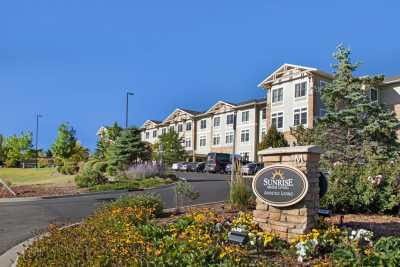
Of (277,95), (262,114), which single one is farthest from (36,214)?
(262,114)

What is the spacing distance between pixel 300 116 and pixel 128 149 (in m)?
21.2

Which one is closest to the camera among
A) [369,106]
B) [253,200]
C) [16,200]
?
[253,200]

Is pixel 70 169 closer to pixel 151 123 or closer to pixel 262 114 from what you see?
pixel 262 114

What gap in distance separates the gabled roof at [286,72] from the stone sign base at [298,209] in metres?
38.3

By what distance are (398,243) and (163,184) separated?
19791 mm

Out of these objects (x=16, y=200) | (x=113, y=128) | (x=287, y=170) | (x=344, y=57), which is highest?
(x=344, y=57)

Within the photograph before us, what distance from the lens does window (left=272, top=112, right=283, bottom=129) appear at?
48031 millimetres

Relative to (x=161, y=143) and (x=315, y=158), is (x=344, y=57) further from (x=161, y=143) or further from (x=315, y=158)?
(x=161, y=143)

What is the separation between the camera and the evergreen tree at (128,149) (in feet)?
107

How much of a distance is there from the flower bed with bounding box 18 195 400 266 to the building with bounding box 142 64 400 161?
81.9ft

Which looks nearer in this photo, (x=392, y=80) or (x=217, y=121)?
(x=392, y=80)

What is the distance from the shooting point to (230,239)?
6.41m

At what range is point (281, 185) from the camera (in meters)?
7.19

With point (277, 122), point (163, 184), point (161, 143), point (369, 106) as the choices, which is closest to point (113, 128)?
point (161, 143)
